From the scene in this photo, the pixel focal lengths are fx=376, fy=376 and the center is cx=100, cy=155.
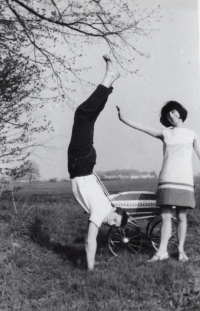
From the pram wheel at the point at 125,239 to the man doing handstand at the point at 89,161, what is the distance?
95 cm

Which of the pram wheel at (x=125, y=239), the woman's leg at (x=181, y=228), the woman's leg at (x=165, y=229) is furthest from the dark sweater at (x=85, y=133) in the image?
the pram wheel at (x=125, y=239)

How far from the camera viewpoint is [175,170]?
4.36m

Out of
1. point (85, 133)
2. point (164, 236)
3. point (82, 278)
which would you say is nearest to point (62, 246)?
point (82, 278)

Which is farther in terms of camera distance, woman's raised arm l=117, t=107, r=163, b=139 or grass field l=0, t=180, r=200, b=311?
woman's raised arm l=117, t=107, r=163, b=139

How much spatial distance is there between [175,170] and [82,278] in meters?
1.61

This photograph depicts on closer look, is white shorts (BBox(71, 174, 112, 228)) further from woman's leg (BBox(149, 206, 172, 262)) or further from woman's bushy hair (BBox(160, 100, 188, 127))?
woman's bushy hair (BBox(160, 100, 188, 127))

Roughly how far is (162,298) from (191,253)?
153cm

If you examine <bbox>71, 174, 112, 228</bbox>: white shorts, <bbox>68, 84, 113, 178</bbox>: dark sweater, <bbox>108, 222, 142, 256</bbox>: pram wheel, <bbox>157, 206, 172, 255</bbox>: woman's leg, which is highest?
<bbox>68, 84, 113, 178</bbox>: dark sweater

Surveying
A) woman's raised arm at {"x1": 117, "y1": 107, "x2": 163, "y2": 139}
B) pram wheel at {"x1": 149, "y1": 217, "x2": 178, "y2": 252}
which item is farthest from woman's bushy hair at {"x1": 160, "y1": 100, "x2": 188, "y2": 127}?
pram wheel at {"x1": 149, "y1": 217, "x2": 178, "y2": 252}

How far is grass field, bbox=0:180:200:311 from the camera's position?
139 inches

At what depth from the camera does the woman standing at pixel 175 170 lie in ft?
14.3

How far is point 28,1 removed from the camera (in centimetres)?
727

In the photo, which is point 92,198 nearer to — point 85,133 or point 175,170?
point 85,133

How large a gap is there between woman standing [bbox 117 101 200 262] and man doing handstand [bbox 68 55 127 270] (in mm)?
395
